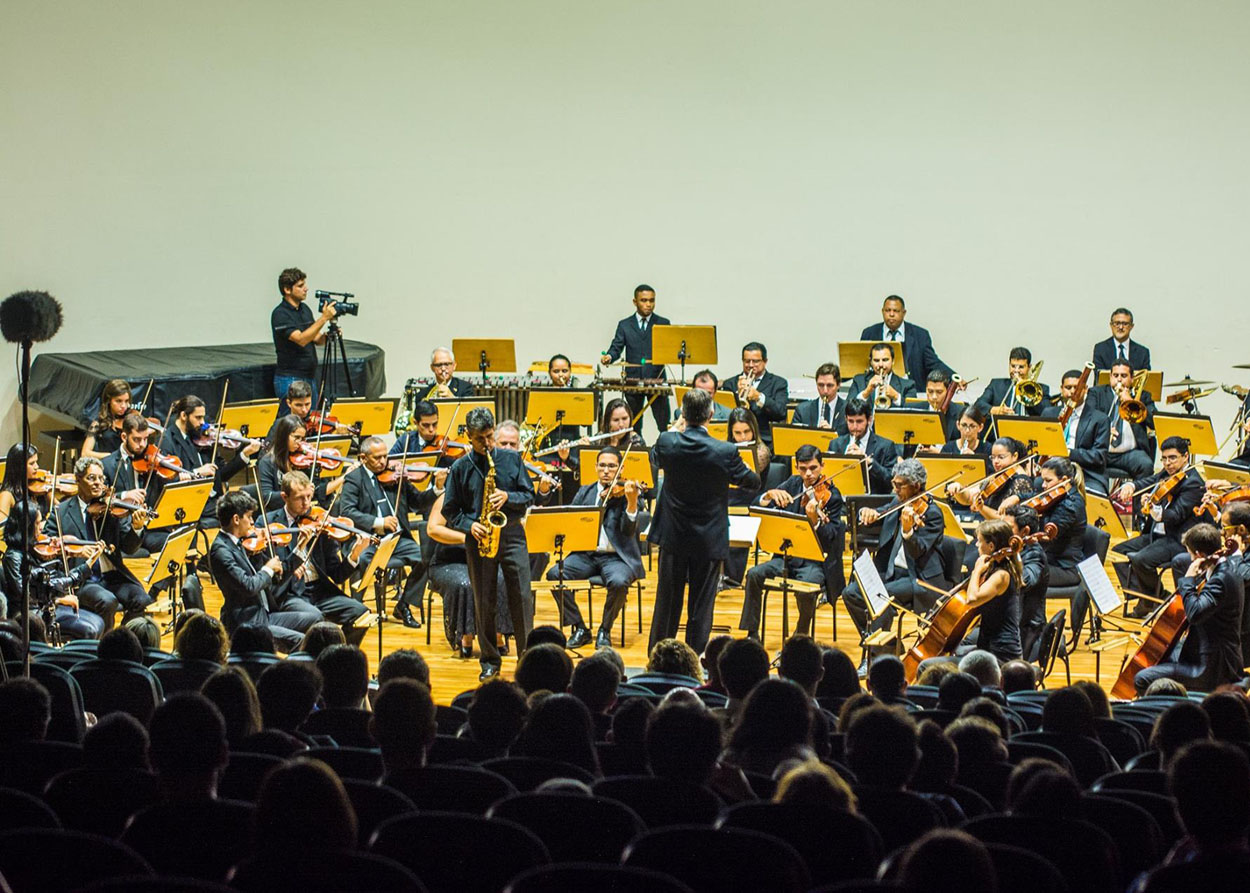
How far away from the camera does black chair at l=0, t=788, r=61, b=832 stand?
321cm

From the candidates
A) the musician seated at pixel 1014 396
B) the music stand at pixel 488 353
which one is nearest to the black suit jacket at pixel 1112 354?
the musician seated at pixel 1014 396

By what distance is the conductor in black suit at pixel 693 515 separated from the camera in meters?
7.22

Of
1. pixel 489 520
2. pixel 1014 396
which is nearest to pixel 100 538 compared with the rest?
pixel 489 520

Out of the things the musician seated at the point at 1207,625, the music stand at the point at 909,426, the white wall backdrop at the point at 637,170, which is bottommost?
the musician seated at the point at 1207,625

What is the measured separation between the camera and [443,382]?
10.9m

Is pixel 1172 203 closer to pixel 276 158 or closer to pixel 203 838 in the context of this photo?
pixel 276 158

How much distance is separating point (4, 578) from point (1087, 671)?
238 inches

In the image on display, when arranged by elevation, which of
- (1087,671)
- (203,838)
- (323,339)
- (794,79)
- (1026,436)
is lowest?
(1087,671)

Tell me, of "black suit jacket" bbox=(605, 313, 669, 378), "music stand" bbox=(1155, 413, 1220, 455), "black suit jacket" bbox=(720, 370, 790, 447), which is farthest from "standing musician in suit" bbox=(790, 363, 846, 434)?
"music stand" bbox=(1155, 413, 1220, 455)

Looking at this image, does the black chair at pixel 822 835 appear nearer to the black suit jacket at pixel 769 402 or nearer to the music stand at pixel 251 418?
the music stand at pixel 251 418

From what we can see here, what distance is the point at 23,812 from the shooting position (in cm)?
323

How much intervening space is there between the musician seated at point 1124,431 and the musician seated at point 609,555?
410 centimetres

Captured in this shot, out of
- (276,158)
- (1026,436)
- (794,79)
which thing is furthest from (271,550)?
(794,79)

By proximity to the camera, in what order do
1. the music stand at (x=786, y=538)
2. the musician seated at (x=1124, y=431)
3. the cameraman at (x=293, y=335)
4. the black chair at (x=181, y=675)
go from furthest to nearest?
1. the cameraman at (x=293, y=335)
2. the musician seated at (x=1124, y=431)
3. the music stand at (x=786, y=538)
4. the black chair at (x=181, y=675)
